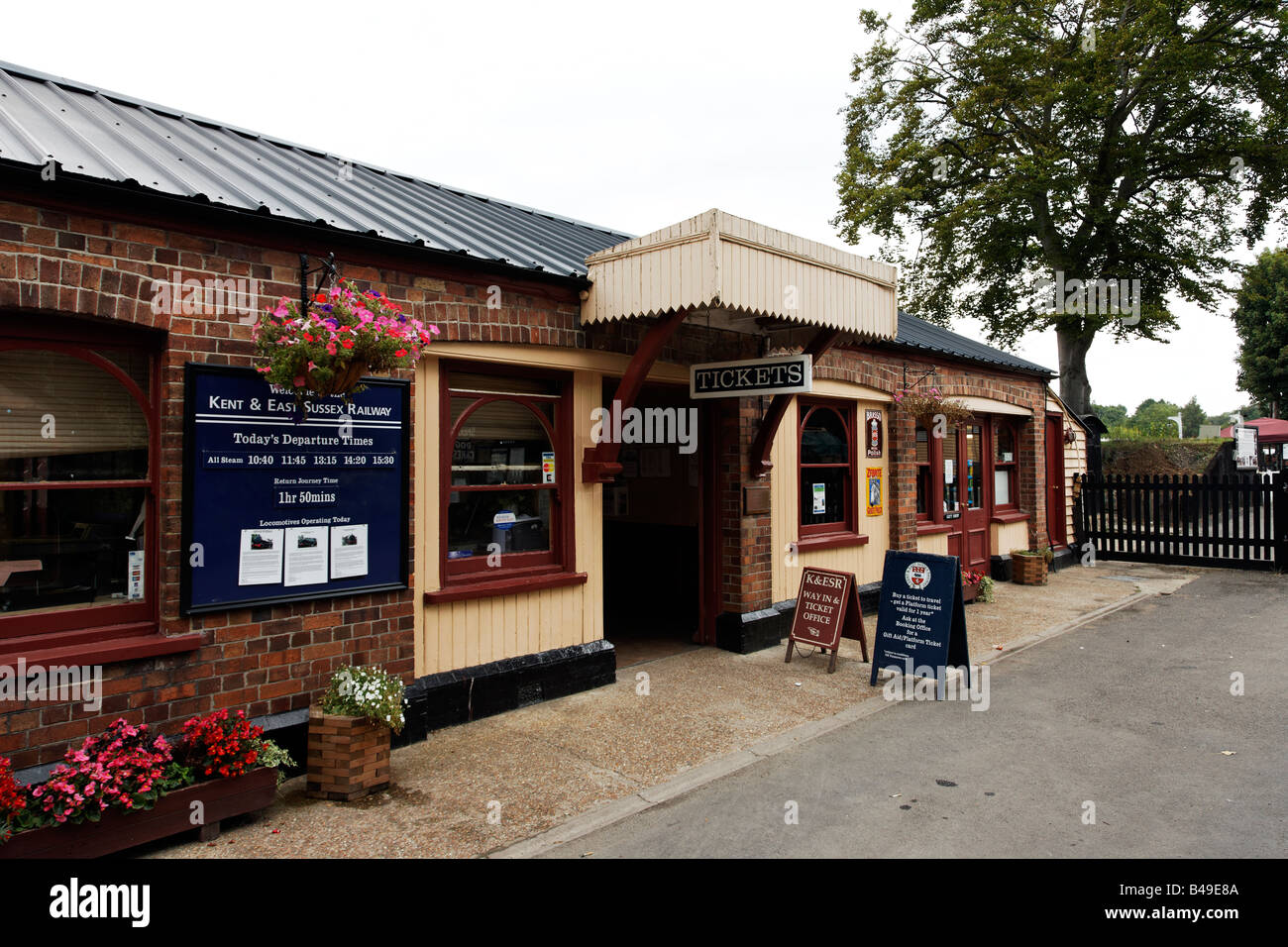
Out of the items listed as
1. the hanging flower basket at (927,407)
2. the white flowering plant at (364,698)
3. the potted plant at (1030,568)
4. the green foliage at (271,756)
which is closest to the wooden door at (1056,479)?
the potted plant at (1030,568)

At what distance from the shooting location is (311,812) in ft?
14.0

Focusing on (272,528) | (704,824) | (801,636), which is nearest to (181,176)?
(272,528)

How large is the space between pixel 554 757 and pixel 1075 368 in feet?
70.0

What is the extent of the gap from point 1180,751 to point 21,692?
273 inches

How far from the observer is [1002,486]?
540 inches

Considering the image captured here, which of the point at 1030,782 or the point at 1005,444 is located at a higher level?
the point at 1005,444

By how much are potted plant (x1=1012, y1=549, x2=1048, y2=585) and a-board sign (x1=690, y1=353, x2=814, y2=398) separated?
7.58 m

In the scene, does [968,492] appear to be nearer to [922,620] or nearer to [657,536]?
[657,536]

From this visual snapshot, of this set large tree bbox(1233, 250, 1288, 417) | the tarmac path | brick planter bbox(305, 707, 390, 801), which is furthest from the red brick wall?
large tree bbox(1233, 250, 1288, 417)

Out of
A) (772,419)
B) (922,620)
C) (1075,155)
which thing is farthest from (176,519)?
(1075,155)

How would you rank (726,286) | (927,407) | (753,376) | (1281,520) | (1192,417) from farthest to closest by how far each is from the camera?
(1192,417)
(1281,520)
(927,407)
(753,376)
(726,286)

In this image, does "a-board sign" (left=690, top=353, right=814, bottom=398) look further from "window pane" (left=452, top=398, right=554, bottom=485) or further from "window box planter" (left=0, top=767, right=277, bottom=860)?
"window box planter" (left=0, top=767, right=277, bottom=860)

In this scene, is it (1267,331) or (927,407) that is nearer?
(927,407)
